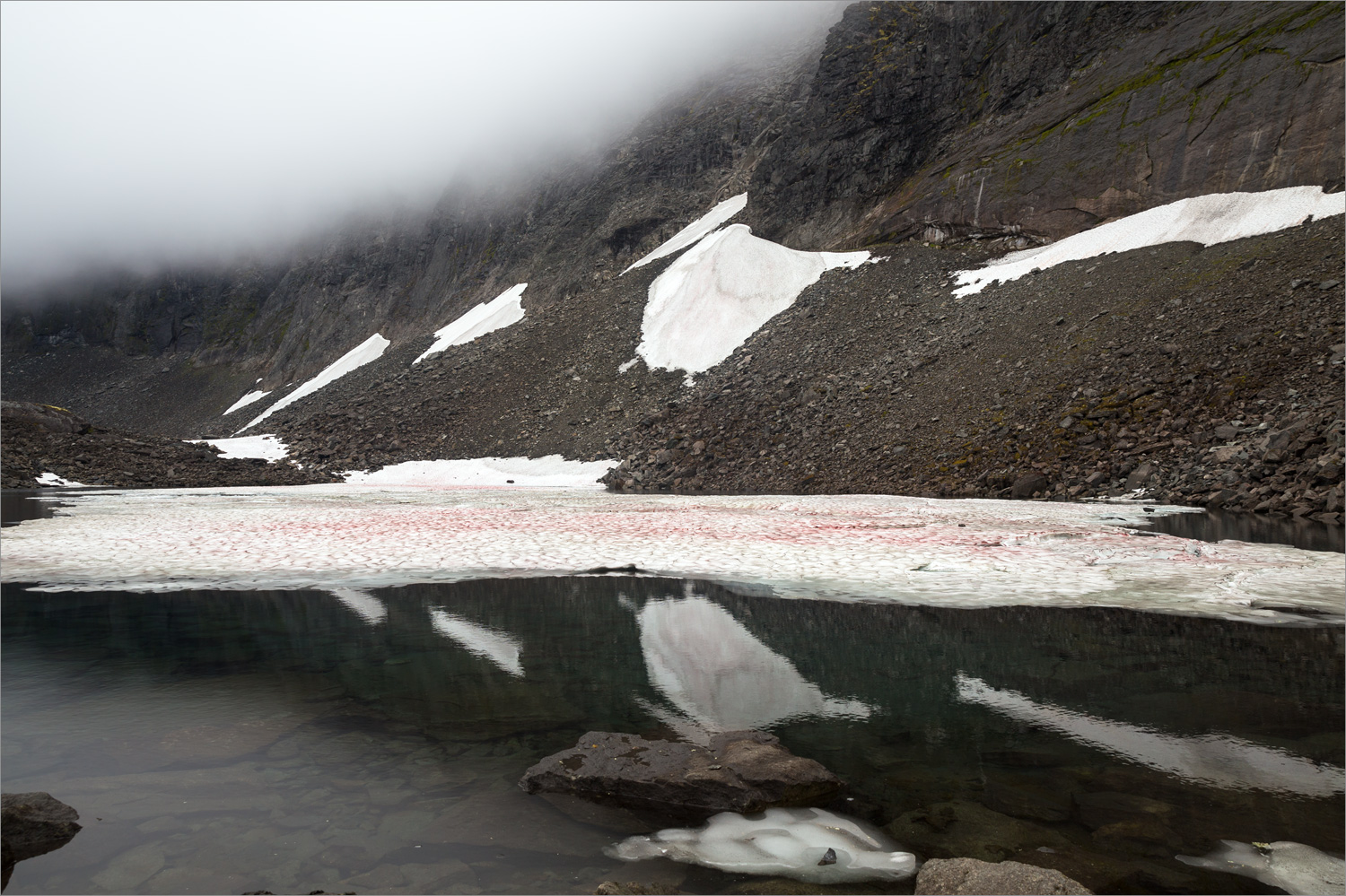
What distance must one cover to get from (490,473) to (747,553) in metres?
36.6

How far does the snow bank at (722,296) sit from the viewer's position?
53.7 metres

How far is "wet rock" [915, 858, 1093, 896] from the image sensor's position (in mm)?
3641

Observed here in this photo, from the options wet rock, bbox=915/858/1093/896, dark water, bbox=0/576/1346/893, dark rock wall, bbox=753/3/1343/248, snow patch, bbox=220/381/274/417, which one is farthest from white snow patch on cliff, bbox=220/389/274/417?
wet rock, bbox=915/858/1093/896

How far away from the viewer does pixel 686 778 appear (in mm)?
5070

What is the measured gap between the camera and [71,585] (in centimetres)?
1220

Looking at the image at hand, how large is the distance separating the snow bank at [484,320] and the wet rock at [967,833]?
6872 centimetres

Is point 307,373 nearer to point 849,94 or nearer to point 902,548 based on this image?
point 849,94

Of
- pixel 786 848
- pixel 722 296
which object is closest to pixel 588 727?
pixel 786 848

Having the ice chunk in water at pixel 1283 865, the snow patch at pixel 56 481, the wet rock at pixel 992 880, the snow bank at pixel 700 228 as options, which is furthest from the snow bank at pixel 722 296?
the wet rock at pixel 992 880

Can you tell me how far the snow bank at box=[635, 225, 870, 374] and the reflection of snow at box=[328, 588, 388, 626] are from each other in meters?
40.8

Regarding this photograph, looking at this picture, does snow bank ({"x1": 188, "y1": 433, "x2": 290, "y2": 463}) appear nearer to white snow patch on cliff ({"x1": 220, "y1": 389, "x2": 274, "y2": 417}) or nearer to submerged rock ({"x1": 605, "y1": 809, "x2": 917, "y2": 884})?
white snow patch on cliff ({"x1": 220, "y1": 389, "x2": 274, "y2": 417})

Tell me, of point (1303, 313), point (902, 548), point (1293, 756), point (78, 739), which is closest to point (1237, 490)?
point (1303, 313)

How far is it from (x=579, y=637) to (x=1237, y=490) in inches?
892

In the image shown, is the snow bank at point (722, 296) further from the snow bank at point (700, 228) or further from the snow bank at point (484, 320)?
the snow bank at point (484, 320)
